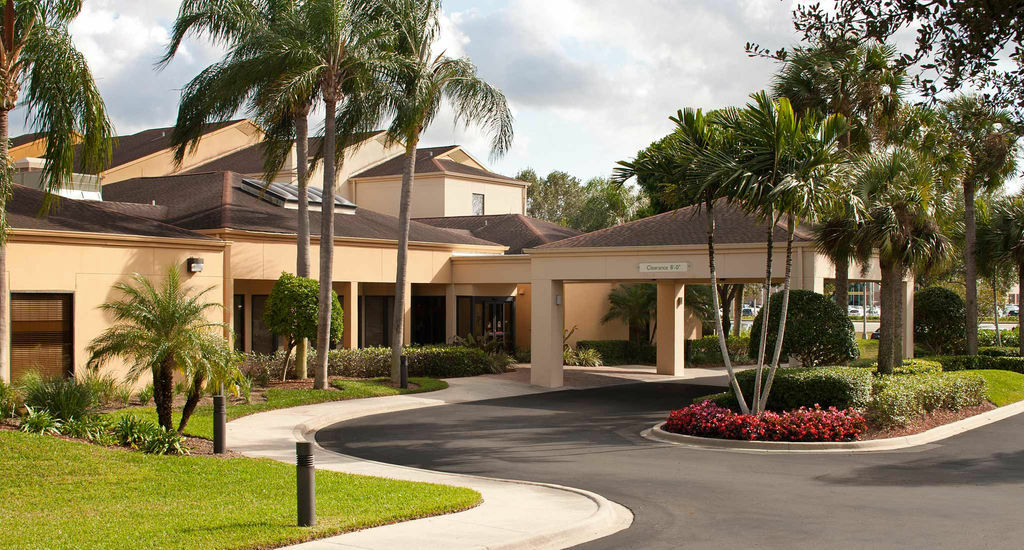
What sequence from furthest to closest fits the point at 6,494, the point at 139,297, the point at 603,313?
the point at 603,313 → the point at 139,297 → the point at 6,494

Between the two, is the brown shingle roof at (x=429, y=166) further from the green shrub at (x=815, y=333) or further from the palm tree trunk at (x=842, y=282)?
the green shrub at (x=815, y=333)

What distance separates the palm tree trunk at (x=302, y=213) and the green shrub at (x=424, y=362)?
200 cm

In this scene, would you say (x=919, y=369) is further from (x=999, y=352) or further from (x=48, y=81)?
(x=48, y=81)

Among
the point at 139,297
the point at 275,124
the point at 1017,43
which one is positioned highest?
the point at 275,124

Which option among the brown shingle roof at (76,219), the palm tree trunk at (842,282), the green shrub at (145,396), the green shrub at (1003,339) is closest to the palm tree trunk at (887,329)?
the palm tree trunk at (842,282)

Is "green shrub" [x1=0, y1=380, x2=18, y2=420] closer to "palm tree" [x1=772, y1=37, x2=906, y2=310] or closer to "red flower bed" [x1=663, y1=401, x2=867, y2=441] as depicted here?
"red flower bed" [x1=663, y1=401, x2=867, y2=441]

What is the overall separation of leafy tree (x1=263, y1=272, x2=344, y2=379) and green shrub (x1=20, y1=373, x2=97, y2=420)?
31.4 ft

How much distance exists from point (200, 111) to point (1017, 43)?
62.3 ft

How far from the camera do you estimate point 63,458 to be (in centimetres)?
1182

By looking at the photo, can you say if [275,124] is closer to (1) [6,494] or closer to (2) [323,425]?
(2) [323,425]

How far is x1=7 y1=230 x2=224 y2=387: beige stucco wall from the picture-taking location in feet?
64.3

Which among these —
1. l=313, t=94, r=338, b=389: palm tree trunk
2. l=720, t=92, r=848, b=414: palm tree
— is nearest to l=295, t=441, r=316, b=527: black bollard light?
l=720, t=92, r=848, b=414: palm tree

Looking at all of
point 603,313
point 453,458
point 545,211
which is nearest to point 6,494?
point 453,458

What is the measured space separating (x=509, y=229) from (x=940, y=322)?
17572mm
